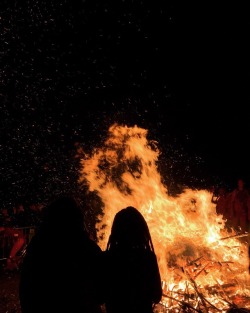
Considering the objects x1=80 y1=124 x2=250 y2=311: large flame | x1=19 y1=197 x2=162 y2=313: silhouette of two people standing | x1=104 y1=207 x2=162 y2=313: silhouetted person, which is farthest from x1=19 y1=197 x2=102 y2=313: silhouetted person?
x1=80 y1=124 x2=250 y2=311: large flame

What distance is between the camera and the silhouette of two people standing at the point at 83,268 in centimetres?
214

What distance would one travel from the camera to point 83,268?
7.23 ft

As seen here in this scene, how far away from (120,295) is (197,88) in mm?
20275

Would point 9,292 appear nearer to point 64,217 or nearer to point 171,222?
point 171,222

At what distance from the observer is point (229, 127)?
20.3 metres

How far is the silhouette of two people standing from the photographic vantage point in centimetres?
214

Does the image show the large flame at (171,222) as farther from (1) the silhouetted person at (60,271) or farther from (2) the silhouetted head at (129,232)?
(1) the silhouetted person at (60,271)

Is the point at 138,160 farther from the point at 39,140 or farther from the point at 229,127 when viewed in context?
the point at 229,127

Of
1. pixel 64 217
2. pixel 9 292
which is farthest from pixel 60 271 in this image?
pixel 9 292

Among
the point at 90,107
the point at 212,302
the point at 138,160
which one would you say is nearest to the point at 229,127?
the point at 90,107

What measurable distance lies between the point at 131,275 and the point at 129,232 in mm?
345

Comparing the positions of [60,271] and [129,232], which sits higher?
[129,232]

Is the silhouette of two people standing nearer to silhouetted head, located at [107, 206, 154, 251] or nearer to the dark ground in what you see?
silhouetted head, located at [107, 206, 154, 251]

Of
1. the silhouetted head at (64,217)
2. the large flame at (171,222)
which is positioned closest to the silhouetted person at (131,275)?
the silhouetted head at (64,217)
